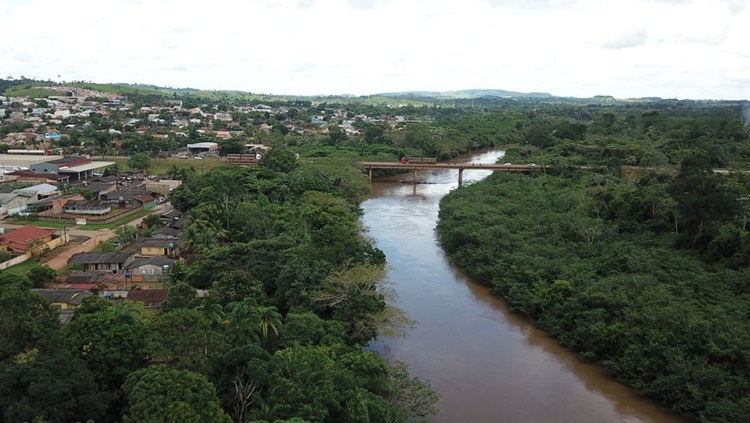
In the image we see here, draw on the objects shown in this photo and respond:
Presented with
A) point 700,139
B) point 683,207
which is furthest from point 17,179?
point 700,139

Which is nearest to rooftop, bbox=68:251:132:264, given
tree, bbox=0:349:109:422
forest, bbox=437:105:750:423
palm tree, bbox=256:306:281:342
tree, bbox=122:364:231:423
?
palm tree, bbox=256:306:281:342

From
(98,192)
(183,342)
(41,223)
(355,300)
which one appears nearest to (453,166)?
(98,192)

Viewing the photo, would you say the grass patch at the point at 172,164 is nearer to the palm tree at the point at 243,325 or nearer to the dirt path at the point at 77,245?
the dirt path at the point at 77,245

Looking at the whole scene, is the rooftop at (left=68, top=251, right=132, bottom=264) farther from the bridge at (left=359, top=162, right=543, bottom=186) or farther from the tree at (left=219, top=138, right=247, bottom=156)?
the tree at (left=219, top=138, right=247, bottom=156)

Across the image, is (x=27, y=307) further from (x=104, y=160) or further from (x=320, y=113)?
(x=320, y=113)

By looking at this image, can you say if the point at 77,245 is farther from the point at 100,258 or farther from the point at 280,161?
the point at 280,161

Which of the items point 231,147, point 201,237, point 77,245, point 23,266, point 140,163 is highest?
point 231,147
